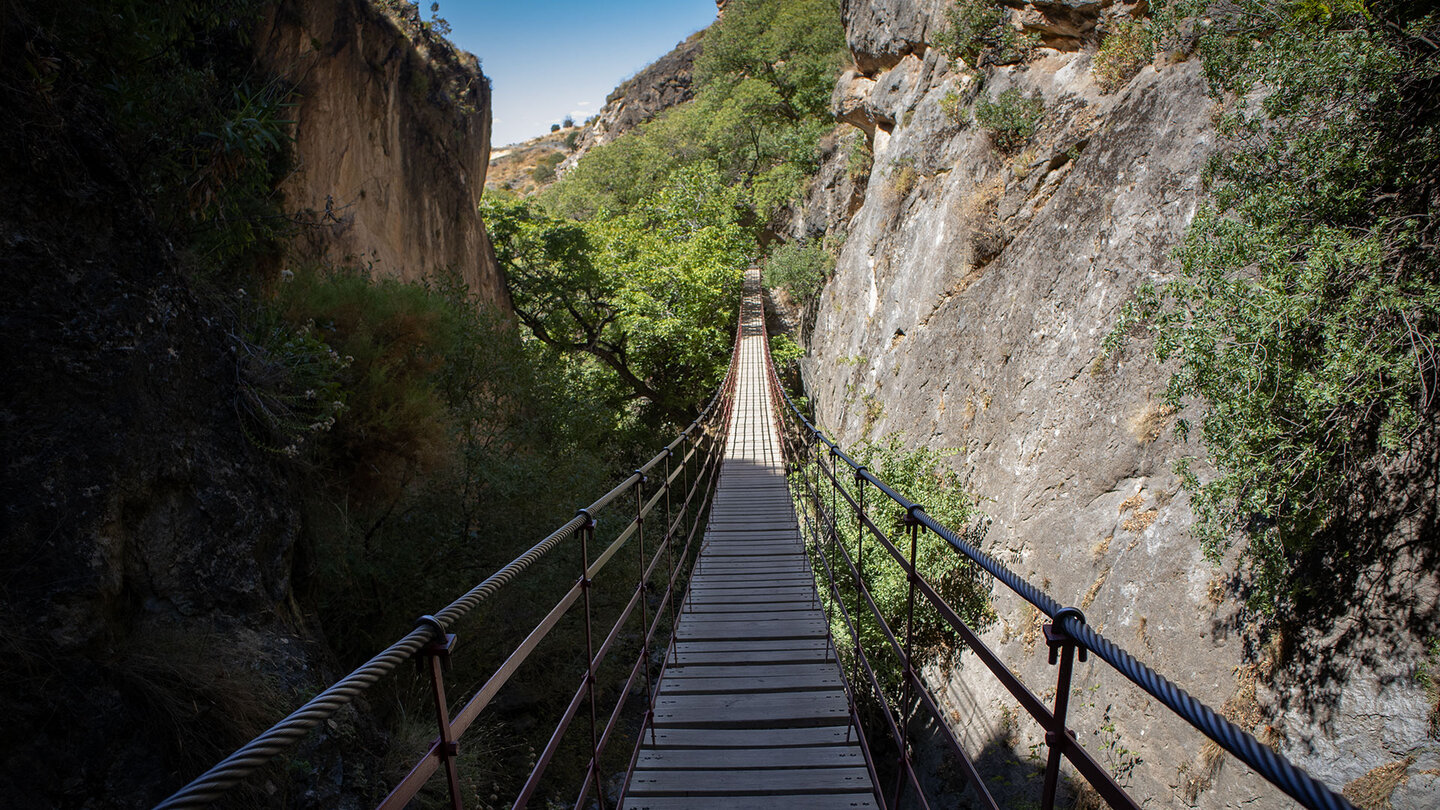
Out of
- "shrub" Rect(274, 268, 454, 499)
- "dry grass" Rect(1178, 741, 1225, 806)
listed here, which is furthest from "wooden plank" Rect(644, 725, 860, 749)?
"shrub" Rect(274, 268, 454, 499)

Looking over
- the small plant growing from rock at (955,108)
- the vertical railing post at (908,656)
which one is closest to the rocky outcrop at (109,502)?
the vertical railing post at (908,656)

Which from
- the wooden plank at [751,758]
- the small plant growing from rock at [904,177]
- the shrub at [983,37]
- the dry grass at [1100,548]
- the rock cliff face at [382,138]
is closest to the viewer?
the wooden plank at [751,758]

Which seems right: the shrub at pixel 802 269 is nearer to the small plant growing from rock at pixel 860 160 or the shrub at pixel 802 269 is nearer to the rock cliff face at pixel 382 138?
the small plant growing from rock at pixel 860 160

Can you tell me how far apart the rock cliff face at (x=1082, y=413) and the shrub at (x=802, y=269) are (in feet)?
16.0

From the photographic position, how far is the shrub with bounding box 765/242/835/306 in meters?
16.9

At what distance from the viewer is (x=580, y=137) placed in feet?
172

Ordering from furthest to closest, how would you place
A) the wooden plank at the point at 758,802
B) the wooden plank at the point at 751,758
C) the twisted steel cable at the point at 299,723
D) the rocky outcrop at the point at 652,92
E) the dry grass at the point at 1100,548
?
1. the rocky outcrop at the point at 652,92
2. the dry grass at the point at 1100,548
3. the wooden plank at the point at 751,758
4. the wooden plank at the point at 758,802
5. the twisted steel cable at the point at 299,723

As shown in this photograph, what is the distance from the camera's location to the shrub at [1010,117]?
8.61 metres

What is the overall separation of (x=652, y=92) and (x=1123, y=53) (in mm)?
40822

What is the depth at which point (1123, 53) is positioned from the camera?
24.6 feet

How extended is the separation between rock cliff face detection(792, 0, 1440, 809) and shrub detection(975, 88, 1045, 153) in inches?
6.6

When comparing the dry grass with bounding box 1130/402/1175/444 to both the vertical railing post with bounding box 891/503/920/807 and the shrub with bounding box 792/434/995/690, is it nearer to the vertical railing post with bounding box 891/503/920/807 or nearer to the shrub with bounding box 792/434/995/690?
the shrub with bounding box 792/434/995/690

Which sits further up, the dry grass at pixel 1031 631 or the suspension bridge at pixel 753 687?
the suspension bridge at pixel 753 687

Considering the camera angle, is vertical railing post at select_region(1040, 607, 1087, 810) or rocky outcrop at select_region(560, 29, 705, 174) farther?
rocky outcrop at select_region(560, 29, 705, 174)
